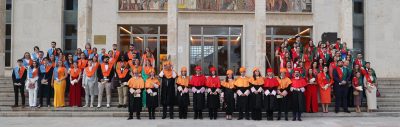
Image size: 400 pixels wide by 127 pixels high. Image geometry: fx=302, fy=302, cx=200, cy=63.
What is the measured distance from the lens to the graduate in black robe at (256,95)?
9.54 metres

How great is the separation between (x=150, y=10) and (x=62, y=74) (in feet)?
23.8

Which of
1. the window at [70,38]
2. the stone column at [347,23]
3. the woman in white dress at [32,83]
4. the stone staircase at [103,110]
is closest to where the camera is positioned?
the stone staircase at [103,110]

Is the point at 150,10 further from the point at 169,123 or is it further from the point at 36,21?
the point at 169,123

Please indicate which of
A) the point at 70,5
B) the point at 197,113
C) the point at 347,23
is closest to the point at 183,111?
the point at 197,113

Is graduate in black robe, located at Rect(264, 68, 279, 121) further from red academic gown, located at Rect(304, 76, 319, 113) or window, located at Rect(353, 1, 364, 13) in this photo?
window, located at Rect(353, 1, 364, 13)

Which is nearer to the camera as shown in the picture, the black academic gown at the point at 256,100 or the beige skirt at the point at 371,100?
the black academic gown at the point at 256,100

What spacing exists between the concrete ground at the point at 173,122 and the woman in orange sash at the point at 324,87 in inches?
26.6

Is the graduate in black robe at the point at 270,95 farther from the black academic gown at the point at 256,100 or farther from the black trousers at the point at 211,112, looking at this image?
the black trousers at the point at 211,112

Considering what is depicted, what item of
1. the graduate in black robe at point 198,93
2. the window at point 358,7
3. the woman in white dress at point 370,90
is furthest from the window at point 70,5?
the window at point 358,7

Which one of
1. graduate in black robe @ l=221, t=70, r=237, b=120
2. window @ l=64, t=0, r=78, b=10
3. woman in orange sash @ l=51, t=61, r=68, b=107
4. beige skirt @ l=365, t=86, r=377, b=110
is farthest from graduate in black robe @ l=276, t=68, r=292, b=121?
window @ l=64, t=0, r=78, b=10

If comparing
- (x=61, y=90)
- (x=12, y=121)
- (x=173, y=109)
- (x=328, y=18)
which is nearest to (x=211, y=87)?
(x=173, y=109)

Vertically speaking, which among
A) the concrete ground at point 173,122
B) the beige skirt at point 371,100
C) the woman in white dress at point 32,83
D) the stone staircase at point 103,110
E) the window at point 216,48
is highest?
the window at point 216,48

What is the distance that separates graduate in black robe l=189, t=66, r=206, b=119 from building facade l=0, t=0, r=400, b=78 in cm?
714

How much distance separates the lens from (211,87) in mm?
9898
